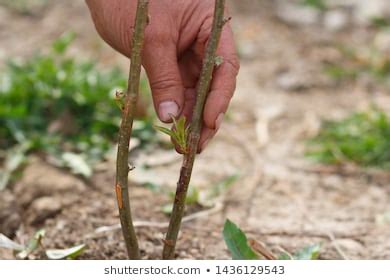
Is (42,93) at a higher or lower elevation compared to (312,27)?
lower

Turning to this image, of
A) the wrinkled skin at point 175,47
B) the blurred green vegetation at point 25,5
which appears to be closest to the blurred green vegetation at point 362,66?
the blurred green vegetation at point 25,5

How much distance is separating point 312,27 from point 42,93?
6.30 ft

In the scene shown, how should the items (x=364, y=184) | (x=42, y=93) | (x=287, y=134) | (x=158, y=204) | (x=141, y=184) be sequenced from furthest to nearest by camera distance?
(x=287, y=134)
(x=42, y=93)
(x=364, y=184)
(x=141, y=184)
(x=158, y=204)

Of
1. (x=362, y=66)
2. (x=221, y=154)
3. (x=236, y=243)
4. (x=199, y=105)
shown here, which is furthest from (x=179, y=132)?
(x=362, y=66)

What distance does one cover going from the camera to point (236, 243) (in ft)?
4.72

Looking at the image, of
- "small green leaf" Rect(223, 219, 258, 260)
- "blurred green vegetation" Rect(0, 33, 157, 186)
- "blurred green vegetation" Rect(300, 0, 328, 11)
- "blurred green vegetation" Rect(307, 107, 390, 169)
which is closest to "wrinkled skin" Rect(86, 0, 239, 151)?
"small green leaf" Rect(223, 219, 258, 260)

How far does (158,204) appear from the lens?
194 centimetres

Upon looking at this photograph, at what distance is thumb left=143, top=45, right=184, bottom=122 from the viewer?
130cm

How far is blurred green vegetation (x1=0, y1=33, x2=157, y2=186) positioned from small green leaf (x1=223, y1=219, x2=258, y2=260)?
32.3 inches

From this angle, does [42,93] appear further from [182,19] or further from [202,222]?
[182,19]

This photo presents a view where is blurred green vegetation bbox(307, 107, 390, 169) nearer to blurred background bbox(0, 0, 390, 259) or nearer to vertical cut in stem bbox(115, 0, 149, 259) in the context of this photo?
blurred background bbox(0, 0, 390, 259)

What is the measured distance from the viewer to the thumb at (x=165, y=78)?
130cm

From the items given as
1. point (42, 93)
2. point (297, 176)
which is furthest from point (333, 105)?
point (42, 93)
